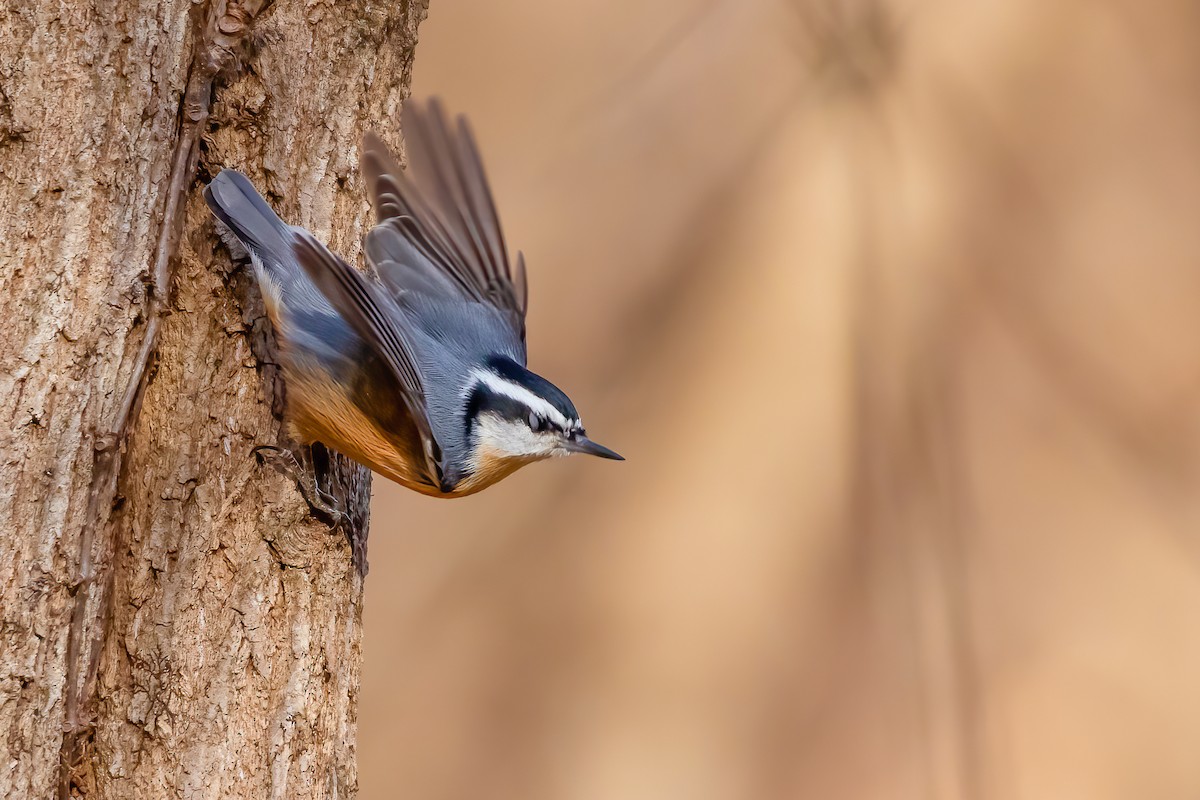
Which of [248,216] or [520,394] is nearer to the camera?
[248,216]

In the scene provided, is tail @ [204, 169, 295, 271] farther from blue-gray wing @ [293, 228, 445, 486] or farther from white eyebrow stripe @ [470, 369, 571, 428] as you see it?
white eyebrow stripe @ [470, 369, 571, 428]

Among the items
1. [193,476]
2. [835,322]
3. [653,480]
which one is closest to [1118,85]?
[835,322]

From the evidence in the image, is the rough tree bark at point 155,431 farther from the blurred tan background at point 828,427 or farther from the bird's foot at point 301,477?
the blurred tan background at point 828,427

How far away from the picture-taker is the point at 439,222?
194 centimetres

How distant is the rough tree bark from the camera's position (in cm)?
123

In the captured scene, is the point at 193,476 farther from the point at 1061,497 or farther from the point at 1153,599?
the point at 1153,599

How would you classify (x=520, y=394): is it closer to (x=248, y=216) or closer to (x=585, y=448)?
(x=585, y=448)

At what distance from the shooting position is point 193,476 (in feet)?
4.62

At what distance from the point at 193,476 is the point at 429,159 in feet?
2.59

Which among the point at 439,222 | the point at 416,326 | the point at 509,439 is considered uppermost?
the point at 439,222

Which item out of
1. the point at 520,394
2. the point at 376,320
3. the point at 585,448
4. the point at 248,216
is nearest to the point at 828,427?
the point at 585,448

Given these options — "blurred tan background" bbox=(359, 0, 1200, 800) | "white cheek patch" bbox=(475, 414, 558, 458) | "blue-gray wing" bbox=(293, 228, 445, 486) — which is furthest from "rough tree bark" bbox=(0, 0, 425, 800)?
"blurred tan background" bbox=(359, 0, 1200, 800)

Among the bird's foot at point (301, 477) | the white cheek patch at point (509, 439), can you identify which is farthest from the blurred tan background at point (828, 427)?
the bird's foot at point (301, 477)

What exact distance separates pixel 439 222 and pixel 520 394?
1.31ft
